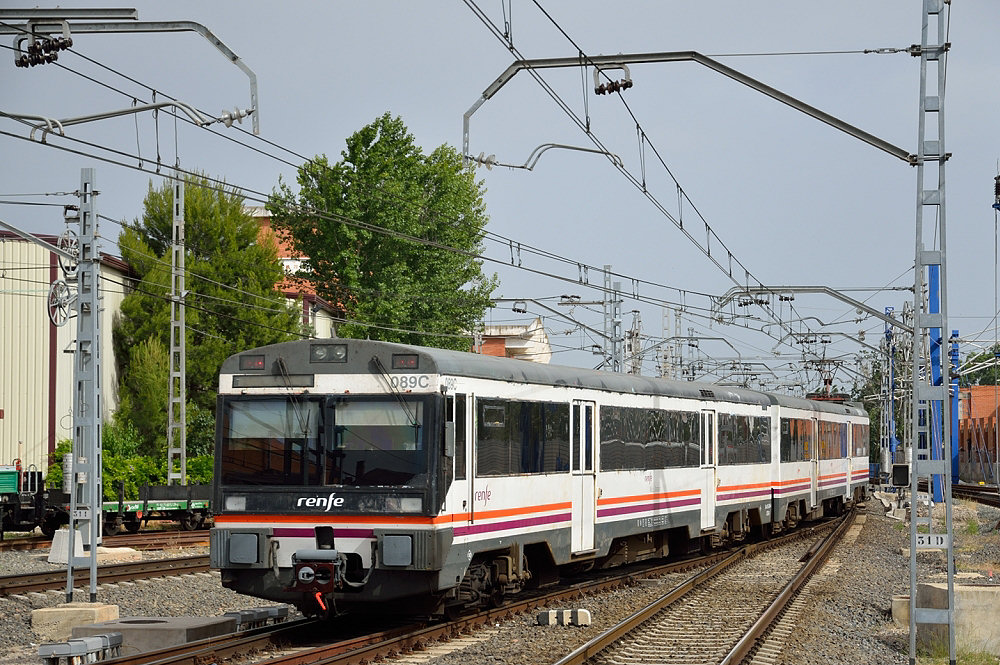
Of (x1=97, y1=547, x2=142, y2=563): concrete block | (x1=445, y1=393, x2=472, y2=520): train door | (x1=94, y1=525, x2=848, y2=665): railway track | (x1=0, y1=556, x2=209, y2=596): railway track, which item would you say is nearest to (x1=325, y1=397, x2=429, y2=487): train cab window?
(x1=445, y1=393, x2=472, y2=520): train door

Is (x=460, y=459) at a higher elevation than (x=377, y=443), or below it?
below

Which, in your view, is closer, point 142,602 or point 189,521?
point 142,602

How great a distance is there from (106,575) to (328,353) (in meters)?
7.96

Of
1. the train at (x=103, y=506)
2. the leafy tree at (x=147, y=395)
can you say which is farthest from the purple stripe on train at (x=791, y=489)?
the leafy tree at (x=147, y=395)

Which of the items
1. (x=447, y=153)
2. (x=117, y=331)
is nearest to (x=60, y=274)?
(x=117, y=331)

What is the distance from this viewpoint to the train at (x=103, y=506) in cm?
2695

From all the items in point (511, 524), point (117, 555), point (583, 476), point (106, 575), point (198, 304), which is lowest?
point (117, 555)

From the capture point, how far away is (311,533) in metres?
12.6

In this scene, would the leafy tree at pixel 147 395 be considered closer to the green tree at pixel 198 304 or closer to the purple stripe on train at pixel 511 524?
the green tree at pixel 198 304

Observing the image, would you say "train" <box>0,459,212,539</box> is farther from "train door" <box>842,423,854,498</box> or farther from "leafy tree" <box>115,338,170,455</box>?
"train door" <box>842,423,854,498</box>

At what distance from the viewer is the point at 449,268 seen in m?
43.8

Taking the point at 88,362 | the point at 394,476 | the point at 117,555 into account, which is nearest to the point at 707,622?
the point at 394,476

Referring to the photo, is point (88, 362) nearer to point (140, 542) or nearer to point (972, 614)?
point (140, 542)

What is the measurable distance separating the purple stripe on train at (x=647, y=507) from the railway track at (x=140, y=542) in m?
10.6
